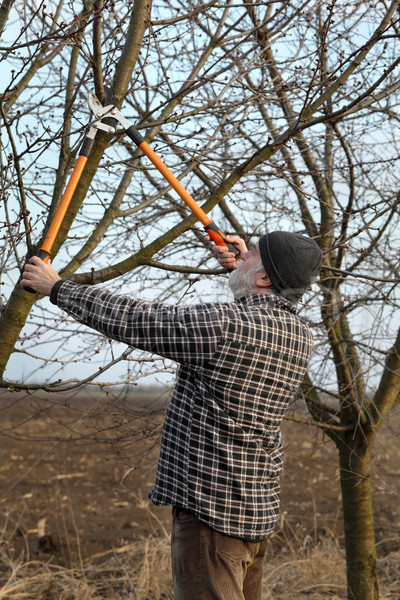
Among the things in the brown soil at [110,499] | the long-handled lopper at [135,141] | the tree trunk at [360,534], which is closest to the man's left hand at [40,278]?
the long-handled lopper at [135,141]

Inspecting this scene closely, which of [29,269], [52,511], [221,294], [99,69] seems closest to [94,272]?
[29,269]

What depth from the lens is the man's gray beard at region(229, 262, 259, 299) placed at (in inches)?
98.6

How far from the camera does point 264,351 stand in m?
2.33

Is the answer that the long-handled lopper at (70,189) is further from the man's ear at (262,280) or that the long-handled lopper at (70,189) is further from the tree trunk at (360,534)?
the tree trunk at (360,534)

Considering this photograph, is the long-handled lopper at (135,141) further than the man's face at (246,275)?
Yes

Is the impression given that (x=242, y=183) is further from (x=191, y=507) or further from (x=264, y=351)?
(x=191, y=507)

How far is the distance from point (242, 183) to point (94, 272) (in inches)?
69.3

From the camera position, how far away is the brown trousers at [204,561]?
2.23m

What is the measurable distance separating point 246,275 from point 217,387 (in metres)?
0.47

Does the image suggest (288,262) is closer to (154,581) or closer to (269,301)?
(269,301)

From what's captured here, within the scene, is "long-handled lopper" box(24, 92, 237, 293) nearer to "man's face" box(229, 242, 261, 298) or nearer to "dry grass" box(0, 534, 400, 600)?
"man's face" box(229, 242, 261, 298)

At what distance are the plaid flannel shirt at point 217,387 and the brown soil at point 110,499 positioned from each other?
5.55ft

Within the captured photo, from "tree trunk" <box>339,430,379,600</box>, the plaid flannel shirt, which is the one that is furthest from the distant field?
the plaid flannel shirt

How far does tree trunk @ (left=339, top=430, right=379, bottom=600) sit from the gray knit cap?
2.46 m
